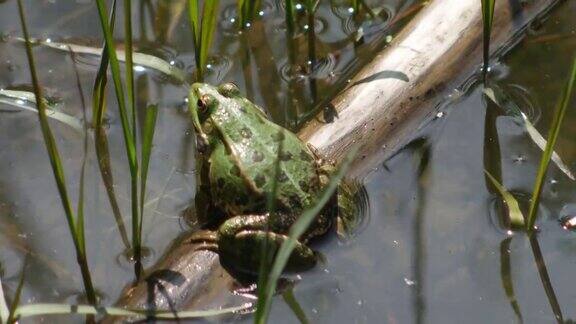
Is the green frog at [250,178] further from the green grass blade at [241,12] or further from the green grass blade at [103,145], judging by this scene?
the green grass blade at [241,12]

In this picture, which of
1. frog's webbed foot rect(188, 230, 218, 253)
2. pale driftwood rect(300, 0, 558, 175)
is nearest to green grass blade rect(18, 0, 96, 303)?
frog's webbed foot rect(188, 230, 218, 253)

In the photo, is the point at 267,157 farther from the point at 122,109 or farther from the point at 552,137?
the point at 552,137

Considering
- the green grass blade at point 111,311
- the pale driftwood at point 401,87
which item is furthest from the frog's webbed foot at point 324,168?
the green grass blade at point 111,311

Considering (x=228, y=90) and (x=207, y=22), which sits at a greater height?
(x=207, y=22)

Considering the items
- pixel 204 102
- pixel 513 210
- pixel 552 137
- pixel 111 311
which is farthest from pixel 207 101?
pixel 552 137

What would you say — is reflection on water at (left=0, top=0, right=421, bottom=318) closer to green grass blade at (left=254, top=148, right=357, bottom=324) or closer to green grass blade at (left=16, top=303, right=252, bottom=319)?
green grass blade at (left=16, top=303, right=252, bottom=319)

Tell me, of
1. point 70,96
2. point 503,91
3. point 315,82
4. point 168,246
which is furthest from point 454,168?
point 70,96

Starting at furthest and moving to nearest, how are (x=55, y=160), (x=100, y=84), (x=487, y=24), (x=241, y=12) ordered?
(x=241, y=12)
(x=487, y=24)
(x=100, y=84)
(x=55, y=160)

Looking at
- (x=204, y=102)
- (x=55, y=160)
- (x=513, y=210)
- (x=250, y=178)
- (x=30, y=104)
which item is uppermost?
(x=30, y=104)
